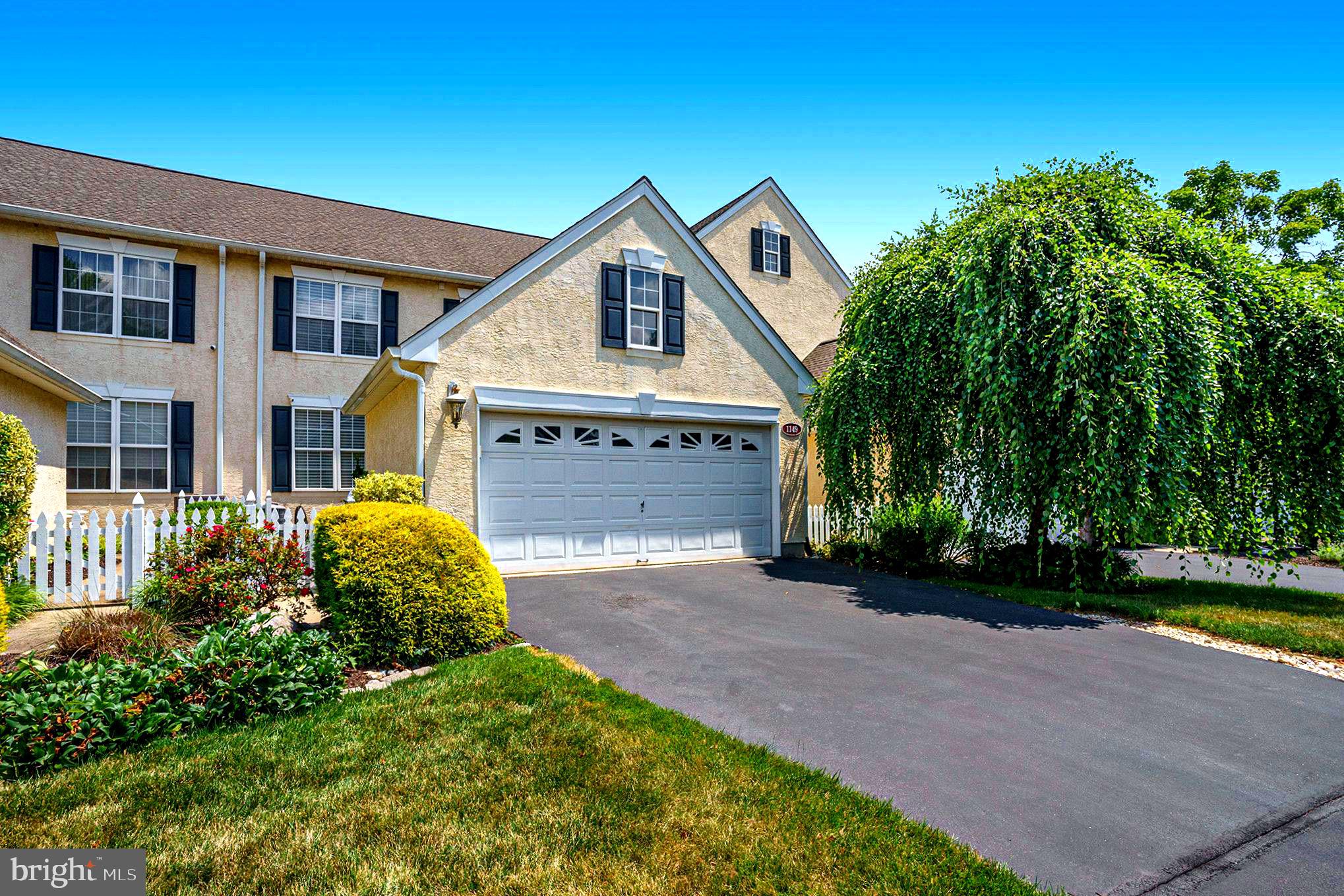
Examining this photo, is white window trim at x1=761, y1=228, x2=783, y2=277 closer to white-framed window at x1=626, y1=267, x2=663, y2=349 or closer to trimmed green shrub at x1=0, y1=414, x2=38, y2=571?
white-framed window at x1=626, y1=267, x2=663, y2=349

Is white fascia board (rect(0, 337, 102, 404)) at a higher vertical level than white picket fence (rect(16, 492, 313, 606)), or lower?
higher

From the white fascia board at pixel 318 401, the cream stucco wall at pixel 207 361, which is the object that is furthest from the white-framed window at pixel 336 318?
the white fascia board at pixel 318 401

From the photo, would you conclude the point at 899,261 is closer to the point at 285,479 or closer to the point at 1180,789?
the point at 1180,789

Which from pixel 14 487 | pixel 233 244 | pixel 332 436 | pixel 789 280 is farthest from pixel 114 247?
pixel 789 280

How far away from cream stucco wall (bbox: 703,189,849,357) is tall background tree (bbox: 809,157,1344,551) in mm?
8824

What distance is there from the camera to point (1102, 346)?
26.4ft

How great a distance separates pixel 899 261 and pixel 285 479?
1305 cm

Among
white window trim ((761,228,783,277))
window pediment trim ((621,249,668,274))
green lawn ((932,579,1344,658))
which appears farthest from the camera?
white window trim ((761,228,783,277))

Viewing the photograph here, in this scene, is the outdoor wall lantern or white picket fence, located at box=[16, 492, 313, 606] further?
the outdoor wall lantern

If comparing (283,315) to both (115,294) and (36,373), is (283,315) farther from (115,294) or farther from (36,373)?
(36,373)

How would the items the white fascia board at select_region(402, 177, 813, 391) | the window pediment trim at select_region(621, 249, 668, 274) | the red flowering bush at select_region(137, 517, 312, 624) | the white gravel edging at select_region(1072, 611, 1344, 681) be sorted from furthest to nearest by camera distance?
the window pediment trim at select_region(621, 249, 668, 274) < the white fascia board at select_region(402, 177, 813, 391) < the red flowering bush at select_region(137, 517, 312, 624) < the white gravel edging at select_region(1072, 611, 1344, 681)

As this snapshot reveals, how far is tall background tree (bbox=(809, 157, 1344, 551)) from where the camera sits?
26.2 feet

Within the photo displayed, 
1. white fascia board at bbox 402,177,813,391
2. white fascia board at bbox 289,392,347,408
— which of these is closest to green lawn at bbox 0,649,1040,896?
Result: white fascia board at bbox 402,177,813,391

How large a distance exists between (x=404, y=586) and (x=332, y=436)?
1070 cm
